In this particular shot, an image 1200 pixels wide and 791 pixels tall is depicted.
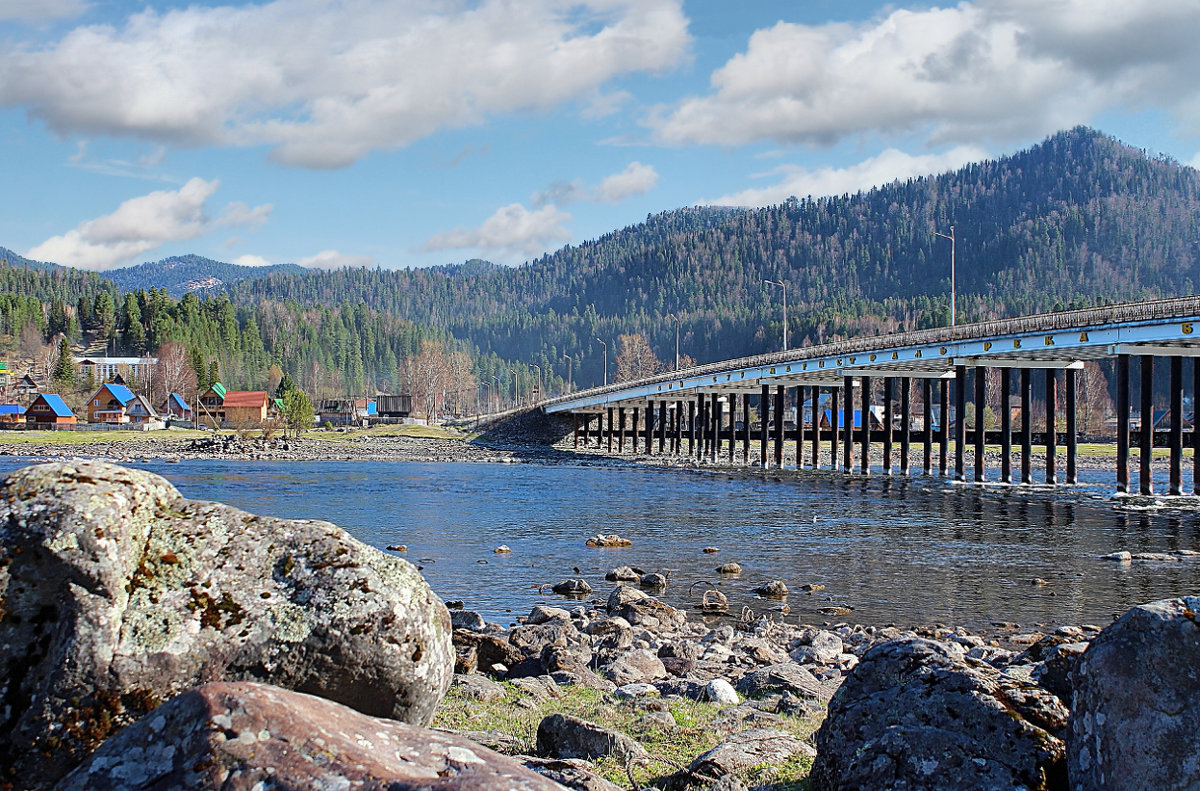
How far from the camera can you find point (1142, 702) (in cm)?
541

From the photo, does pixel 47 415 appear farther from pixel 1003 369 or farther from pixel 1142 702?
pixel 1142 702

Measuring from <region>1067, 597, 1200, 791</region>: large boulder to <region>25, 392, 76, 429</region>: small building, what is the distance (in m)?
141

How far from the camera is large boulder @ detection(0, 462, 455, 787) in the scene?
228 inches

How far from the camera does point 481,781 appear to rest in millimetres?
4309

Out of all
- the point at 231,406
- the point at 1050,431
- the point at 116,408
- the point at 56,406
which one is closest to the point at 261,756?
the point at 1050,431

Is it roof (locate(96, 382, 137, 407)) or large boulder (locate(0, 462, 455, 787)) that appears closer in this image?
large boulder (locate(0, 462, 455, 787))

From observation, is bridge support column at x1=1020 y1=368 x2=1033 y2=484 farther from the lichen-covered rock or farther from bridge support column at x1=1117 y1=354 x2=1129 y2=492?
the lichen-covered rock

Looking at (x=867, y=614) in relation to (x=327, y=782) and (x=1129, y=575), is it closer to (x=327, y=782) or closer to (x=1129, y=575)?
(x=1129, y=575)

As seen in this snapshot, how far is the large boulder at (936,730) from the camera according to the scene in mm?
6074

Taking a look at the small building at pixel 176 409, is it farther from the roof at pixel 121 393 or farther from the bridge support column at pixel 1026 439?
the bridge support column at pixel 1026 439

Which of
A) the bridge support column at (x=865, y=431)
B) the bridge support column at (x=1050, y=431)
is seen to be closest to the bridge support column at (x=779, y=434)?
the bridge support column at (x=865, y=431)

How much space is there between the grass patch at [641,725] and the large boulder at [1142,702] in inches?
87.5

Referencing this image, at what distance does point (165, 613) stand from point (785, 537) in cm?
3005

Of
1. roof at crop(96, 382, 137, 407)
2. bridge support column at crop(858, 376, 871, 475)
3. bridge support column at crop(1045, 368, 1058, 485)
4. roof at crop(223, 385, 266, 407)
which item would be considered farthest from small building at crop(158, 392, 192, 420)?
bridge support column at crop(1045, 368, 1058, 485)
